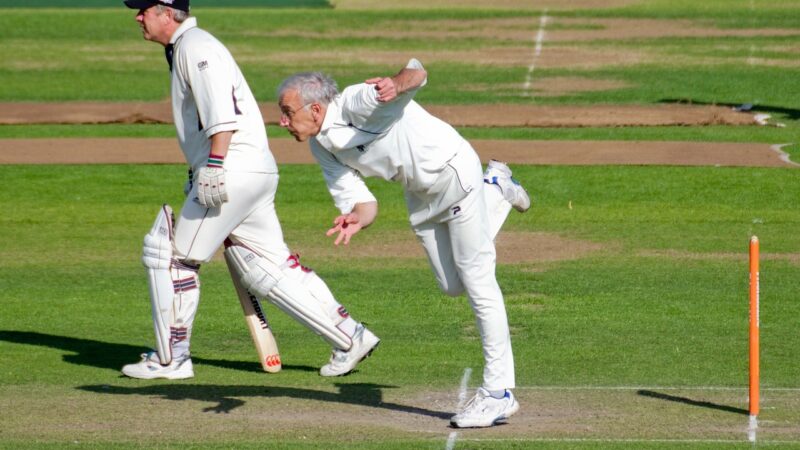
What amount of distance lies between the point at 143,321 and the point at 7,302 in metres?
1.33

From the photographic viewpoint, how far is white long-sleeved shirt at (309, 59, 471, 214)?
6910 millimetres

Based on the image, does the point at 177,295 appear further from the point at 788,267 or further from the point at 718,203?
the point at 718,203

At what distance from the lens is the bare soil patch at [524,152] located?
58.2ft

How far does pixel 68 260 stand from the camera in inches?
500

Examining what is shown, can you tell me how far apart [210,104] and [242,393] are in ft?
5.51

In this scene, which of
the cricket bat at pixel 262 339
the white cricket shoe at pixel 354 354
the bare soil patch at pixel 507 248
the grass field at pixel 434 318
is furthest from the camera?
the bare soil patch at pixel 507 248

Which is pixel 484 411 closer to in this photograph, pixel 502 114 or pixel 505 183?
pixel 505 183

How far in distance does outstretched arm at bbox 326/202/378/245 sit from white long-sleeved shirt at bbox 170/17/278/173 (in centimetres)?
124

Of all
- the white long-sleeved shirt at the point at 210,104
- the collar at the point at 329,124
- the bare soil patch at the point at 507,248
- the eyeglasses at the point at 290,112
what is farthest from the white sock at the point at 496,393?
the bare soil patch at the point at 507,248

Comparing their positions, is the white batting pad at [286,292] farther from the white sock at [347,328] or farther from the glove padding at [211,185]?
the glove padding at [211,185]

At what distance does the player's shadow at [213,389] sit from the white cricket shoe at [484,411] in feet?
1.06

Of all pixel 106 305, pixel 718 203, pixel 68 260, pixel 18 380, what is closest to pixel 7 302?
pixel 106 305

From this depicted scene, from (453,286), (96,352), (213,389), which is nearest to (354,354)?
(213,389)

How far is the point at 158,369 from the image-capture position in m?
8.60
